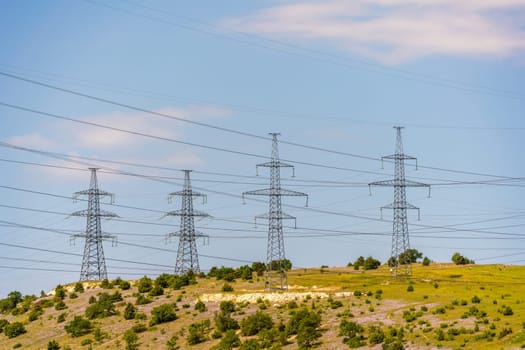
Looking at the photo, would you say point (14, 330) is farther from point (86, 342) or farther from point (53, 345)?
point (86, 342)

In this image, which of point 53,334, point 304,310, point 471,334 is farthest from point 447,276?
point 53,334

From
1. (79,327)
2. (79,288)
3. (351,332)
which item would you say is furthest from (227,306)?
(79,288)

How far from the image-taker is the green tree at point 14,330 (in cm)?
16812

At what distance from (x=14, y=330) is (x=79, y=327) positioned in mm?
17319

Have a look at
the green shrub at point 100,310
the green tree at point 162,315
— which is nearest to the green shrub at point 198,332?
the green tree at point 162,315

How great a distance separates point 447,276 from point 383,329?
59.8 metres

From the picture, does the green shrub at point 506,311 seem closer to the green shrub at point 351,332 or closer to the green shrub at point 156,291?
the green shrub at point 351,332

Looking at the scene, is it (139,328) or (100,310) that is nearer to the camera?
(139,328)

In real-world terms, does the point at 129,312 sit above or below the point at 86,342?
above

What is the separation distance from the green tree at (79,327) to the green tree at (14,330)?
40.6 feet

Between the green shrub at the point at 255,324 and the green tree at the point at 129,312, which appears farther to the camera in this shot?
the green tree at the point at 129,312

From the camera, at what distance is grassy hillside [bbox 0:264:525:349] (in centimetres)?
12331

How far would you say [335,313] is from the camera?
143 meters

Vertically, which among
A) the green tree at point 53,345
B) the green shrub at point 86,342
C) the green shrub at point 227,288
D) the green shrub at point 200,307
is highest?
the green shrub at point 227,288
